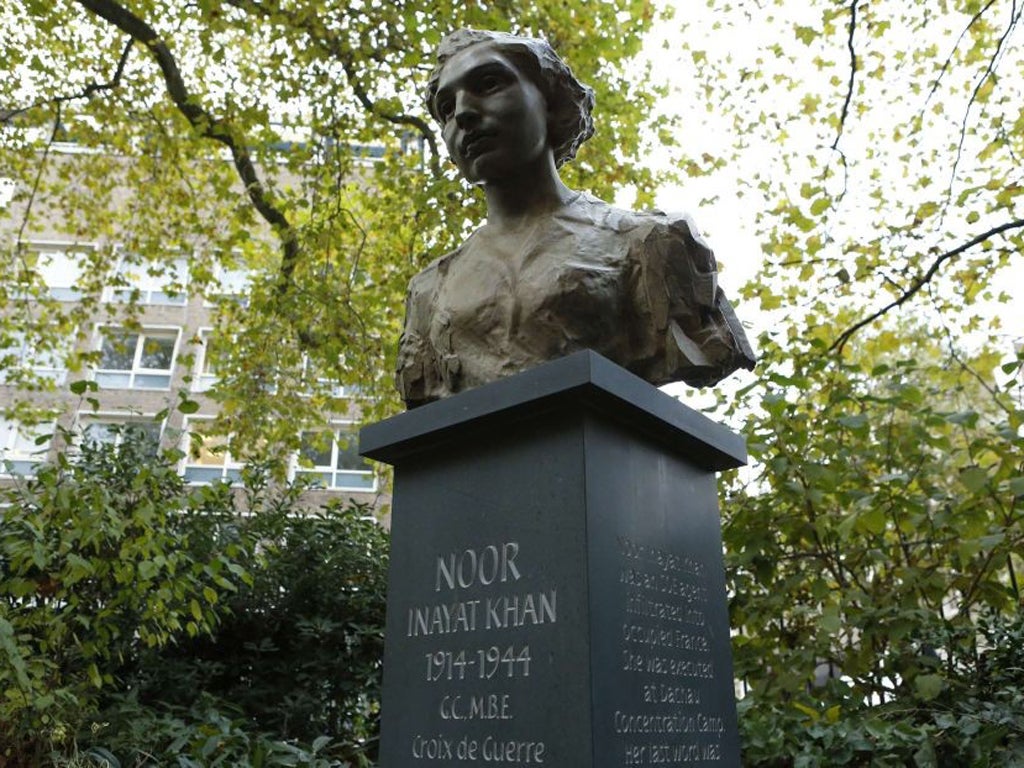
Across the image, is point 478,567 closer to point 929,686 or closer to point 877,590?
point 929,686

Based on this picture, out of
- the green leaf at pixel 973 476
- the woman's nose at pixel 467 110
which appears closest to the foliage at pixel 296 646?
the woman's nose at pixel 467 110

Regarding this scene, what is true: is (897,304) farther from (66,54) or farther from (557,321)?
(66,54)

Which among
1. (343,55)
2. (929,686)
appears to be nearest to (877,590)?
(929,686)

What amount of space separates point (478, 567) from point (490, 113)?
163 cm

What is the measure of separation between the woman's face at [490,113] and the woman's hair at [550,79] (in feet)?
0.15

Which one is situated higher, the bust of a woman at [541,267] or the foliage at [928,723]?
the bust of a woman at [541,267]

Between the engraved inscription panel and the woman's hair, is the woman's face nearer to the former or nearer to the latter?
the woman's hair

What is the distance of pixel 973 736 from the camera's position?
4.12 m

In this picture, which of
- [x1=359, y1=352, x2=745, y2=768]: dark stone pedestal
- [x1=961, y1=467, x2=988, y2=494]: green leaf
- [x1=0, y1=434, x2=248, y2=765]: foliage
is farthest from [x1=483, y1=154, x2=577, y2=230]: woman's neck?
[x1=0, y1=434, x2=248, y2=765]: foliage

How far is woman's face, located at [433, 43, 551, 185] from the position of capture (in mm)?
3287

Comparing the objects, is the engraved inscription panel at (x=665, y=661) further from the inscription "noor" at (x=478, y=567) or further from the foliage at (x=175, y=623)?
the foliage at (x=175, y=623)

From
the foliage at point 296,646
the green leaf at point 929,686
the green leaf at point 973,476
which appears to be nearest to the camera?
the green leaf at point 929,686

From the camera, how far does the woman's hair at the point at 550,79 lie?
3.37 m

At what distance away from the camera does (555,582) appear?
8.40 feet
